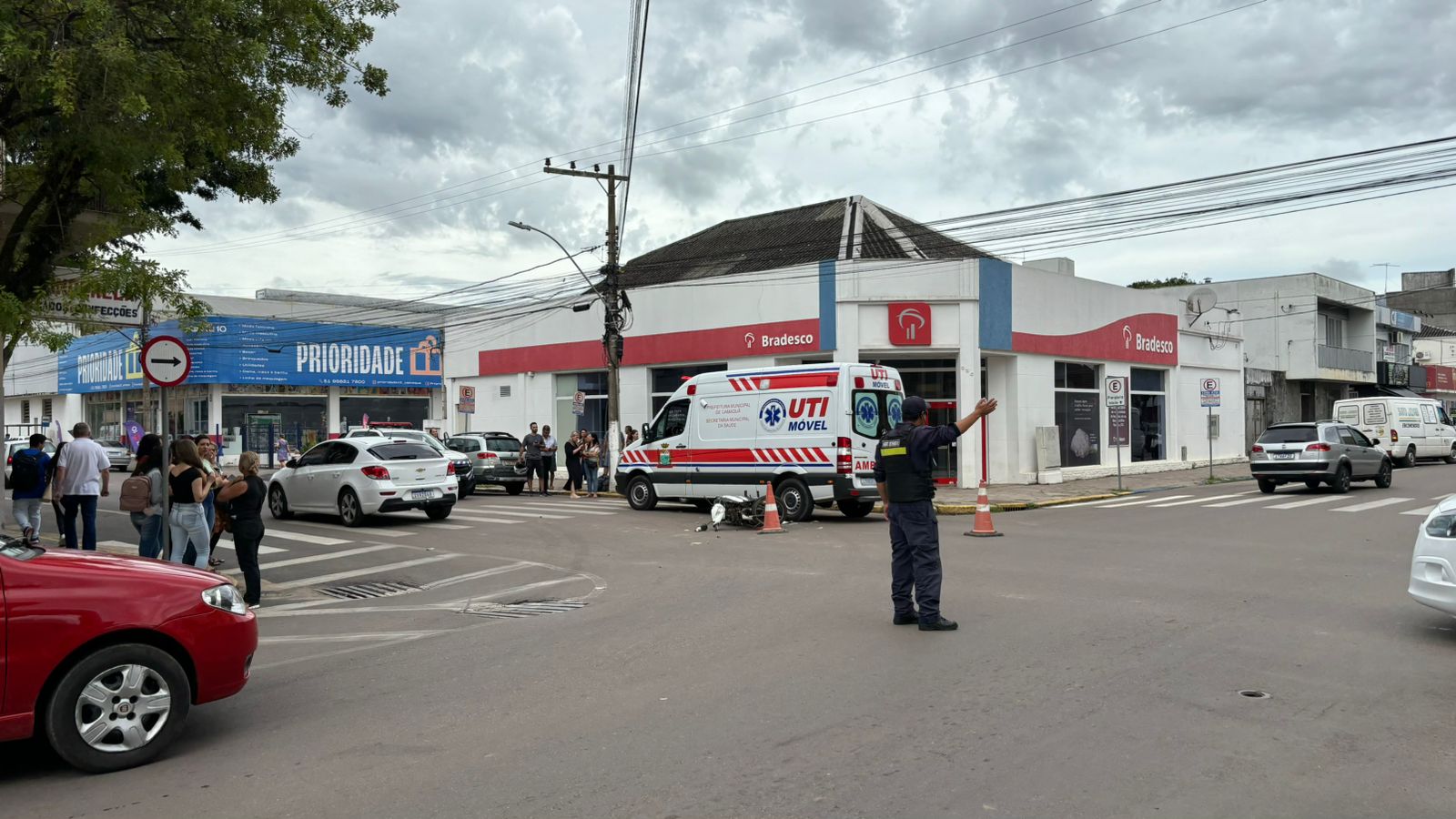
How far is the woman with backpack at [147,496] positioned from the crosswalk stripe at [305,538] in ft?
11.9

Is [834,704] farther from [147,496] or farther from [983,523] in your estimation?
[983,523]

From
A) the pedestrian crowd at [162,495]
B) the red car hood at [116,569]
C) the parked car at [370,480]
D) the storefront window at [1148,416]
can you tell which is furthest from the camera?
the storefront window at [1148,416]

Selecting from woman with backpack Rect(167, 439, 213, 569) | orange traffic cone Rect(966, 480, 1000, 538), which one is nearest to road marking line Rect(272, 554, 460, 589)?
woman with backpack Rect(167, 439, 213, 569)

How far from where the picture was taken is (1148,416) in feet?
104

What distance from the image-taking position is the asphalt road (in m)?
Answer: 4.55

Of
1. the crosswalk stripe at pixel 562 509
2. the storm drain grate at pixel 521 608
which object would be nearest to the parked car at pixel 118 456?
the crosswalk stripe at pixel 562 509

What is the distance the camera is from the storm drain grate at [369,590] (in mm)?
11078

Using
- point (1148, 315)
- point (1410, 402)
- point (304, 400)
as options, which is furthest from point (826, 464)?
point (304, 400)

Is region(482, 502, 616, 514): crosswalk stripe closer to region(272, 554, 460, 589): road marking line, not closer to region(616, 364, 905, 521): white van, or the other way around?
region(616, 364, 905, 521): white van

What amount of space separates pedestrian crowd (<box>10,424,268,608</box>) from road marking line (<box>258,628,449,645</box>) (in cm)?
136

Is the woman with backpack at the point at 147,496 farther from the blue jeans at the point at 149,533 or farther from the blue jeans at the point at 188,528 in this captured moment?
the blue jeans at the point at 188,528

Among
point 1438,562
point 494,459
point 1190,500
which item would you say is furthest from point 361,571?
point 1190,500

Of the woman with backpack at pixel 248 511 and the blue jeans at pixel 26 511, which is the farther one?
the blue jeans at pixel 26 511

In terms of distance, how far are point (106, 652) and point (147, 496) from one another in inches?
265
